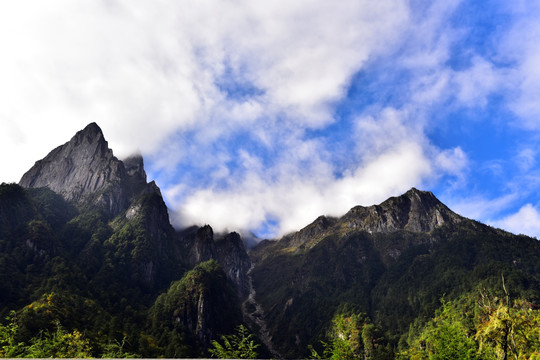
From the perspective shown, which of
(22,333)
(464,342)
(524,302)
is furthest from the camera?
(524,302)

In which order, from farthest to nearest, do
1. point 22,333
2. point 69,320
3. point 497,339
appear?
point 69,320, point 22,333, point 497,339

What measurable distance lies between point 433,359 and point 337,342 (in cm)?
613

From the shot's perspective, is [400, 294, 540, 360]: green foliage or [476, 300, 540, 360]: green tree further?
[400, 294, 540, 360]: green foliage

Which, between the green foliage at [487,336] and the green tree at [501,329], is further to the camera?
the green foliage at [487,336]

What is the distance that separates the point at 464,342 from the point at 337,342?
8.33m

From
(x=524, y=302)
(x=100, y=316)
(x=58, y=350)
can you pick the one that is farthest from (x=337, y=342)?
(x=524, y=302)

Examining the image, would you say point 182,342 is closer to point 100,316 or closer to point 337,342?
point 100,316

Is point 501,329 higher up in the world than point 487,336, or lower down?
higher up

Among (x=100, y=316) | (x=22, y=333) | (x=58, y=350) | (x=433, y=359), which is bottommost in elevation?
(x=433, y=359)

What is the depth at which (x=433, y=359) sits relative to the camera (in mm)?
20172

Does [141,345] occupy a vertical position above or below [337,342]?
above

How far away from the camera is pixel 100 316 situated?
539 ft

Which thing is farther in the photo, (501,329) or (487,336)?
(487,336)

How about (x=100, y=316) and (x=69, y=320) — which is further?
(x=100, y=316)
